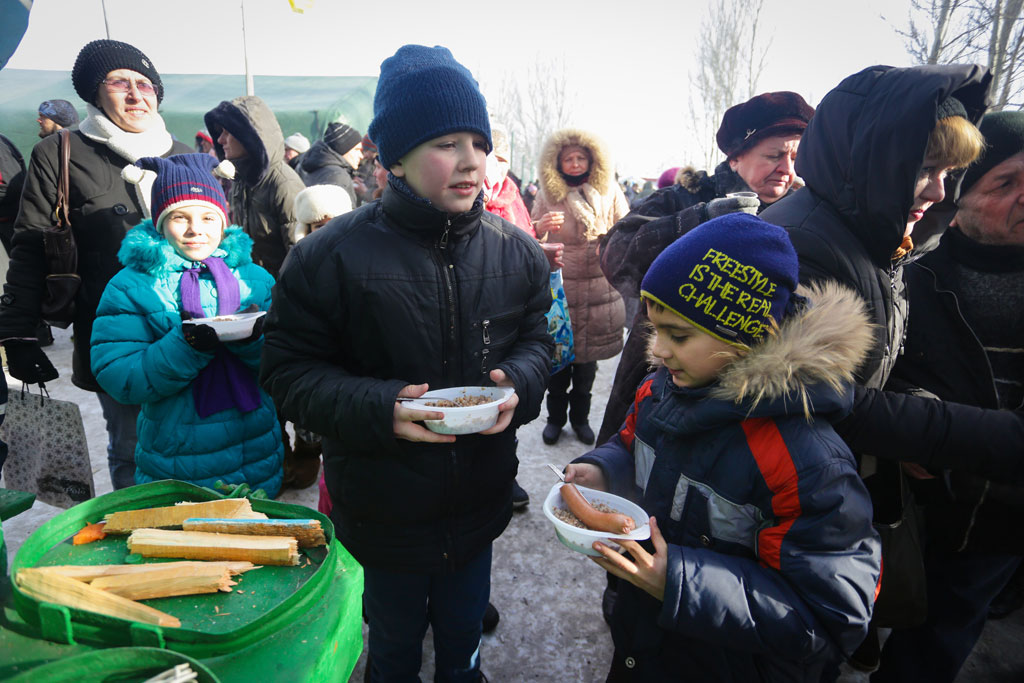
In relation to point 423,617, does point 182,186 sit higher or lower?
higher

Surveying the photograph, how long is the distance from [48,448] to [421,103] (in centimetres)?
253

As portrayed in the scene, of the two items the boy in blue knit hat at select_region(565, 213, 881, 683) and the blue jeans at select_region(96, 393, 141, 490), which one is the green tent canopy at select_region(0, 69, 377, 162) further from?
the boy in blue knit hat at select_region(565, 213, 881, 683)

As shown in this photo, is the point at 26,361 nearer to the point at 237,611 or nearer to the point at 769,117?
the point at 237,611

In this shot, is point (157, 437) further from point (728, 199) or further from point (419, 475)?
point (728, 199)

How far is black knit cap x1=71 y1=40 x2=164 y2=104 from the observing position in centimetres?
266

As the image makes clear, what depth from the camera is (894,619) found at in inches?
67.9

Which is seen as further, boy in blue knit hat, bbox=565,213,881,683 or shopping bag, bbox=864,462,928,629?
shopping bag, bbox=864,462,928,629

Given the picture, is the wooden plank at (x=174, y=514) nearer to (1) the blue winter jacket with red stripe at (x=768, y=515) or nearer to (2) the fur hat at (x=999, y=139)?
(1) the blue winter jacket with red stripe at (x=768, y=515)

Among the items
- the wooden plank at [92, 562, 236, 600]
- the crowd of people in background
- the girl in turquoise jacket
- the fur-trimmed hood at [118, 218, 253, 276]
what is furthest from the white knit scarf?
the wooden plank at [92, 562, 236, 600]

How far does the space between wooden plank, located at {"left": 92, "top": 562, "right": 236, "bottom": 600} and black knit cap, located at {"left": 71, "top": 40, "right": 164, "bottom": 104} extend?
2.92 metres

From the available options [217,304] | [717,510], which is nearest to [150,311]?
[217,304]

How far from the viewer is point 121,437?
2.73 m

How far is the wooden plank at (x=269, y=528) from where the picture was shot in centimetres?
103

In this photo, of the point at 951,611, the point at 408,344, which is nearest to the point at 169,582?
the point at 408,344
